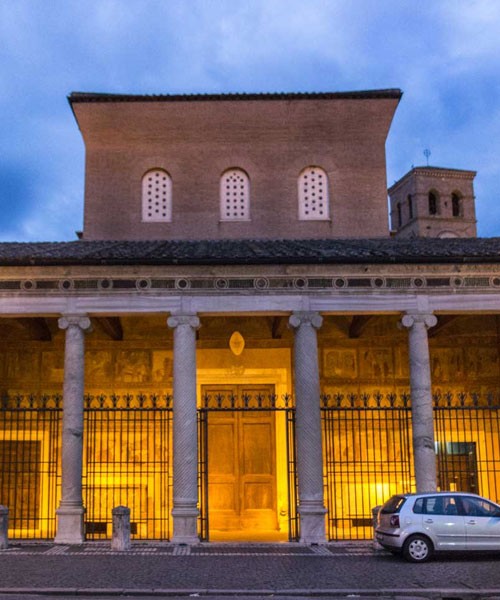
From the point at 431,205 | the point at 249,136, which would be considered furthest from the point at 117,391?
the point at 431,205

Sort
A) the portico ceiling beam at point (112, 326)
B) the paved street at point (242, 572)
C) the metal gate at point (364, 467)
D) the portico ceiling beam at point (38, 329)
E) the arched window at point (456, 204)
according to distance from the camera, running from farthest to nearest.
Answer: the arched window at point (456, 204) < the portico ceiling beam at point (38, 329) < the metal gate at point (364, 467) < the portico ceiling beam at point (112, 326) < the paved street at point (242, 572)

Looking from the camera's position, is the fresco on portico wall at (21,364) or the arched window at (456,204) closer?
the fresco on portico wall at (21,364)

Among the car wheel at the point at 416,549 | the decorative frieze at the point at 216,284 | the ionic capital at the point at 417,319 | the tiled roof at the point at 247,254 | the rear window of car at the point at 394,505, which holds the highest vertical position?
the tiled roof at the point at 247,254

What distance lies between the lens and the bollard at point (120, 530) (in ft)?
44.4

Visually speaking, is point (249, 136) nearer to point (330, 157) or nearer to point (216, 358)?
point (330, 157)

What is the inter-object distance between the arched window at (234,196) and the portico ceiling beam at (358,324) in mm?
4070

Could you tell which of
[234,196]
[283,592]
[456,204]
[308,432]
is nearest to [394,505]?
[308,432]

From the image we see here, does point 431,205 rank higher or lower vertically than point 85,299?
higher

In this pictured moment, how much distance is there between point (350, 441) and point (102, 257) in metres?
8.10

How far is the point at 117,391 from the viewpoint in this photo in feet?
64.5

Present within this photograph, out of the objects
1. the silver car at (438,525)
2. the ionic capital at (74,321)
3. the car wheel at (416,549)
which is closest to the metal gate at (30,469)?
the ionic capital at (74,321)

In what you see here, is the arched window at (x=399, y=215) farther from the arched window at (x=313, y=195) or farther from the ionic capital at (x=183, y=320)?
the ionic capital at (x=183, y=320)

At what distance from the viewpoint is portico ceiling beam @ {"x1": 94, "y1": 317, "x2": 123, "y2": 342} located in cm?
1802

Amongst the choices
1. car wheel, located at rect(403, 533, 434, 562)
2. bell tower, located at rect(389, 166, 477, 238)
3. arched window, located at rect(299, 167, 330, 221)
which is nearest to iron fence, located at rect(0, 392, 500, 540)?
arched window, located at rect(299, 167, 330, 221)
